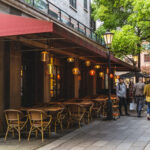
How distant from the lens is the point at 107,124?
1127 cm

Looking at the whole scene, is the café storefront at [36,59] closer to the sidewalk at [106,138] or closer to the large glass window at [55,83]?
the large glass window at [55,83]

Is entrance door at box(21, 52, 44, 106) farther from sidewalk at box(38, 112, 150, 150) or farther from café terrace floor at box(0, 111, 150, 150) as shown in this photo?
café terrace floor at box(0, 111, 150, 150)

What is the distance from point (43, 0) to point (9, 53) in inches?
192

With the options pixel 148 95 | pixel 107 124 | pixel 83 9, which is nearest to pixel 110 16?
pixel 83 9

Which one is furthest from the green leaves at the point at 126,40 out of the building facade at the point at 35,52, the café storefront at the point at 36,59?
the café storefront at the point at 36,59

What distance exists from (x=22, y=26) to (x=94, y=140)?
3.93 meters

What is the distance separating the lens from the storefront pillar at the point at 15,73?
10.3 m

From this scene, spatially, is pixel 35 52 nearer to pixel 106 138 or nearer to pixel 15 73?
pixel 15 73

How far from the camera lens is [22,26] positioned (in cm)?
691

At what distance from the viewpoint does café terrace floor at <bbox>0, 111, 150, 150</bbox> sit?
738 centimetres

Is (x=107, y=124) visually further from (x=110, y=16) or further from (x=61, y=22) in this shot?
(x=110, y=16)

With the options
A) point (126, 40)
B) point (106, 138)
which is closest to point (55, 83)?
point (126, 40)

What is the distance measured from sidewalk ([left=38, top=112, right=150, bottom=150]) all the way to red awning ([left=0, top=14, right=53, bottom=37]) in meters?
3.12

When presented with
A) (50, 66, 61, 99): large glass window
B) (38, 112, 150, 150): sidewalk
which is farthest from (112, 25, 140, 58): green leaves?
(38, 112, 150, 150): sidewalk
